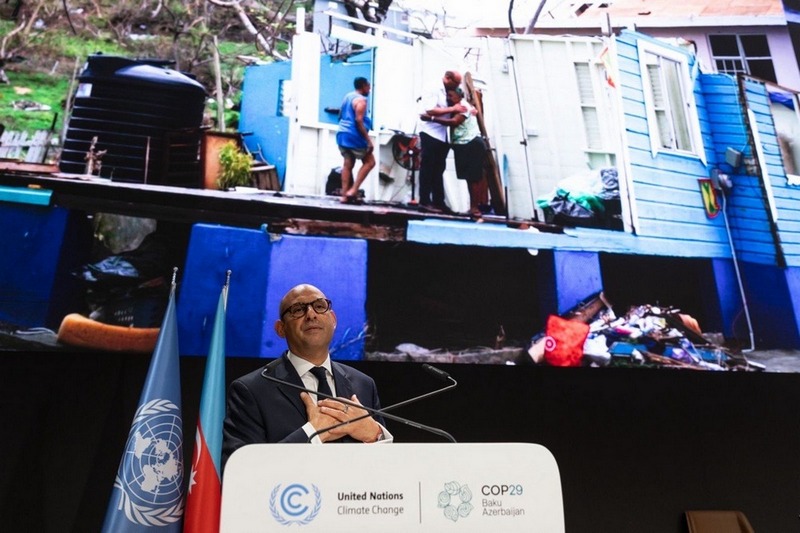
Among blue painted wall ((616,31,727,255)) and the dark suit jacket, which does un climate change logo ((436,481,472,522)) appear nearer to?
the dark suit jacket

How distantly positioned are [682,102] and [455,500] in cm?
263

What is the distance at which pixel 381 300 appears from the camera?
2.69 metres

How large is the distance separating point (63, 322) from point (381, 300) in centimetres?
113

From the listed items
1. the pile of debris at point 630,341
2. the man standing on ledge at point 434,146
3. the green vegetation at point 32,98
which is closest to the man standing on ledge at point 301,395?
the man standing on ledge at point 434,146

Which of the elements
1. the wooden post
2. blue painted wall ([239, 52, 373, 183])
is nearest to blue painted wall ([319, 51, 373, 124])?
blue painted wall ([239, 52, 373, 183])

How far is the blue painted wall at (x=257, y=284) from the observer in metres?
2.51

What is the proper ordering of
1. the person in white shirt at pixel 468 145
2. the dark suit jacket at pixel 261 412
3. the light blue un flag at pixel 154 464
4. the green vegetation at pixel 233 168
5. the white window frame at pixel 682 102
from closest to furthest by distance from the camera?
the dark suit jacket at pixel 261 412
the light blue un flag at pixel 154 464
the green vegetation at pixel 233 168
the person in white shirt at pixel 468 145
the white window frame at pixel 682 102

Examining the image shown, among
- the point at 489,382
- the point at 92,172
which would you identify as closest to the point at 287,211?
the point at 92,172

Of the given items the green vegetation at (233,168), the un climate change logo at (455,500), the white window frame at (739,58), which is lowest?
the un climate change logo at (455,500)

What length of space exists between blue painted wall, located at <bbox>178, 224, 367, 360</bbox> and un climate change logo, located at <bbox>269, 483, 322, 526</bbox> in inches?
55.4

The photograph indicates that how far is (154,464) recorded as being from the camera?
83.6 inches

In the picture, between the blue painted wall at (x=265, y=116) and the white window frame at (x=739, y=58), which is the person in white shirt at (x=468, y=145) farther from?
the white window frame at (x=739, y=58)

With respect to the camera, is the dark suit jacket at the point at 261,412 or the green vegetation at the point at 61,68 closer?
the dark suit jacket at the point at 261,412

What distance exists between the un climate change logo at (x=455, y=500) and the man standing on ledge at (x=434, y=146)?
5.66ft
